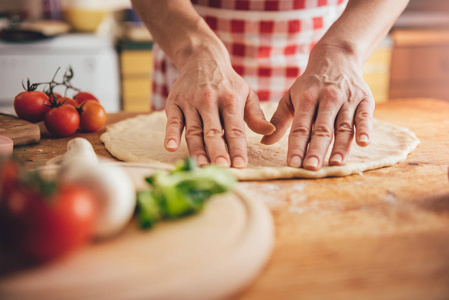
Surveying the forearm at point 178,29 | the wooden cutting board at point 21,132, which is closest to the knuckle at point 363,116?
the forearm at point 178,29

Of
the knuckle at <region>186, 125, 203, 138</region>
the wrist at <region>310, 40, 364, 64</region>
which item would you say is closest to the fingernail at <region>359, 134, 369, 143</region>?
the wrist at <region>310, 40, 364, 64</region>

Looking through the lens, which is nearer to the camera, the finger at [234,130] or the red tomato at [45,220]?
the red tomato at [45,220]

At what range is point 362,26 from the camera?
115 centimetres

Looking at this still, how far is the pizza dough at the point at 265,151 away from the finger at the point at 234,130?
0.03 metres

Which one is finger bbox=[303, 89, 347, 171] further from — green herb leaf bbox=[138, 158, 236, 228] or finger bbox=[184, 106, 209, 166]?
green herb leaf bbox=[138, 158, 236, 228]

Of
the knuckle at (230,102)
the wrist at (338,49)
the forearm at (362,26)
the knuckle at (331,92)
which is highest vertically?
the forearm at (362,26)

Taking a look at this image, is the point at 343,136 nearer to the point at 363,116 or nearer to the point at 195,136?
the point at 363,116

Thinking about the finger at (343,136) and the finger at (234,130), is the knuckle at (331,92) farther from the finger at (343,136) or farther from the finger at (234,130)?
the finger at (234,130)

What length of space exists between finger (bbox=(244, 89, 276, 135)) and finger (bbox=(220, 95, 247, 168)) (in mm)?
29

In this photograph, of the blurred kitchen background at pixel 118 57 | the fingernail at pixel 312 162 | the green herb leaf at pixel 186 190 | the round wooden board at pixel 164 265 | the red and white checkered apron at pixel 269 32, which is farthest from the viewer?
the blurred kitchen background at pixel 118 57

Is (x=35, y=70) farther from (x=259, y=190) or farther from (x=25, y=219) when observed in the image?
(x=25, y=219)

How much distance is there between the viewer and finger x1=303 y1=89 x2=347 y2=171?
36.2 inches

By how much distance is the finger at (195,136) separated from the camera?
939 millimetres

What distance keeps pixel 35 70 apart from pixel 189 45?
79.2 inches
